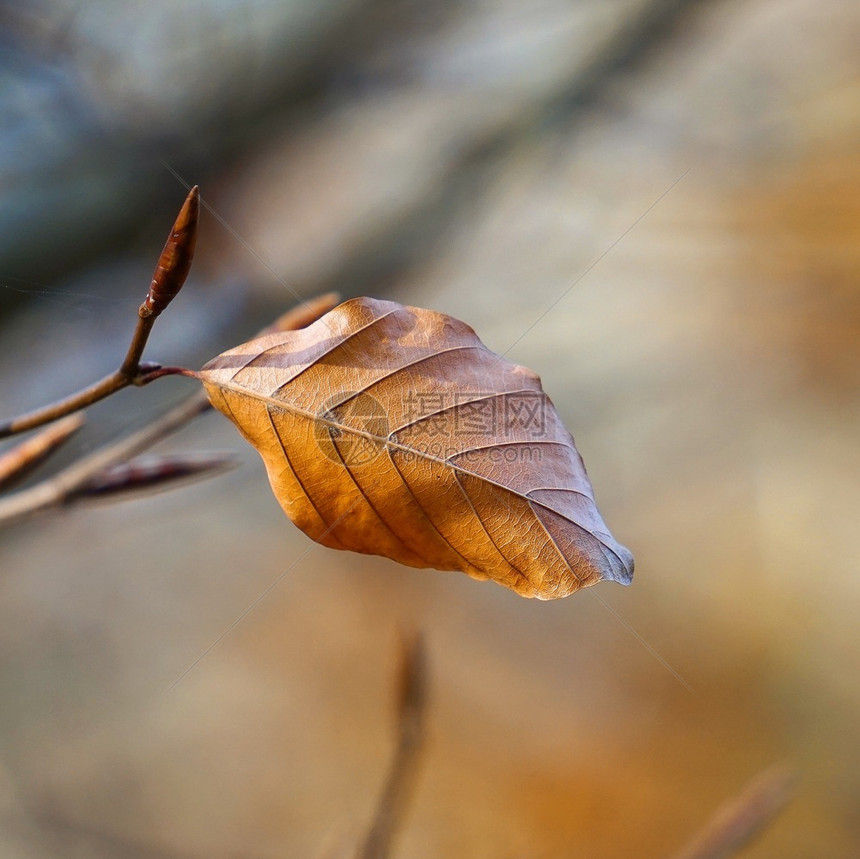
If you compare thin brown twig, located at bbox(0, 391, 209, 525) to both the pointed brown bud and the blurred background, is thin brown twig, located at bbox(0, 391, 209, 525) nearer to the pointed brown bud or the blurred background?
the pointed brown bud

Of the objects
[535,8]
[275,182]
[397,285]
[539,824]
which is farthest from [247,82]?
[539,824]

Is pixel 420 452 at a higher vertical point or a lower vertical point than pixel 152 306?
lower

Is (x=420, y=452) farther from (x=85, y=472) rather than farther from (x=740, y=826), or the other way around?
(x=740, y=826)

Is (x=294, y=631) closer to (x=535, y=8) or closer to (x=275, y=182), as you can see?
(x=275, y=182)

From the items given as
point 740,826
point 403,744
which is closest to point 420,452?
point 403,744

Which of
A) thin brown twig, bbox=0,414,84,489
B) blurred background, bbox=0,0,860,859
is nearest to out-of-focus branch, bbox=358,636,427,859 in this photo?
thin brown twig, bbox=0,414,84,489
